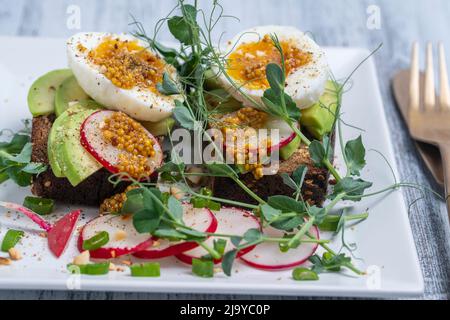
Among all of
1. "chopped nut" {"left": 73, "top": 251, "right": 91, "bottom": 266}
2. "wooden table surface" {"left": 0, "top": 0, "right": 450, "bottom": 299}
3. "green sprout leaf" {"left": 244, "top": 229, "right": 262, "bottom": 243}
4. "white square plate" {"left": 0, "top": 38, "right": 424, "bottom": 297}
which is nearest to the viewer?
"white square plate" {"left": 0, "top": 38, "right": 424, "bottom": 297}

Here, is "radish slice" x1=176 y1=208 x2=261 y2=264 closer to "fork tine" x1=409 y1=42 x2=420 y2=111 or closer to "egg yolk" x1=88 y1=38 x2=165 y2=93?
"egg yolk" x1=88 y1=38 x2=165 y2=93

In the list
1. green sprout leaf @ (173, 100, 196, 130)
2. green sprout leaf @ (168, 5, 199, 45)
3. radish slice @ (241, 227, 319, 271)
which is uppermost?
green sprout leaf @ (168, 5, 199, 45)

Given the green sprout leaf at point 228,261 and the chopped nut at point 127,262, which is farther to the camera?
the chopped nut at point 127,262

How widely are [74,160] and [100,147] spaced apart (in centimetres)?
15

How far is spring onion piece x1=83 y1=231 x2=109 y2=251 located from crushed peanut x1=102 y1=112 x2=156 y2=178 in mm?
382

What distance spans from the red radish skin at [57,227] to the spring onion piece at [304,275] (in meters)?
Result: 1.14

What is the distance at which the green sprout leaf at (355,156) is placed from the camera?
3908 millimetres

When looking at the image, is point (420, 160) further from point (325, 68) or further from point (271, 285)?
point (271, 285)

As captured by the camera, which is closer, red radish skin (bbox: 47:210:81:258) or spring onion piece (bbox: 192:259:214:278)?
spring onion piece (bbox: 192:259:214:278)

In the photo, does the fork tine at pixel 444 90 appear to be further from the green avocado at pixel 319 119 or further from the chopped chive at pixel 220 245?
the chopped chive at pixel 220 245

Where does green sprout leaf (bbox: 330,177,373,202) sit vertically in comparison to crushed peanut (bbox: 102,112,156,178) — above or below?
Result: below

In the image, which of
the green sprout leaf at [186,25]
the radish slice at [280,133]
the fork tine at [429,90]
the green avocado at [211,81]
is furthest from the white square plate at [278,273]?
the green sprout leaf at [186,25]

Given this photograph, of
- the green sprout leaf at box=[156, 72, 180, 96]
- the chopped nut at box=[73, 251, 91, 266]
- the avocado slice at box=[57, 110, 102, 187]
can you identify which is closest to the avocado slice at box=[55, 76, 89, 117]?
the avocado slice at box=[57, 110, 102, 187]

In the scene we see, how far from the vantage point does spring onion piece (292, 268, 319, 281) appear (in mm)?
3439
